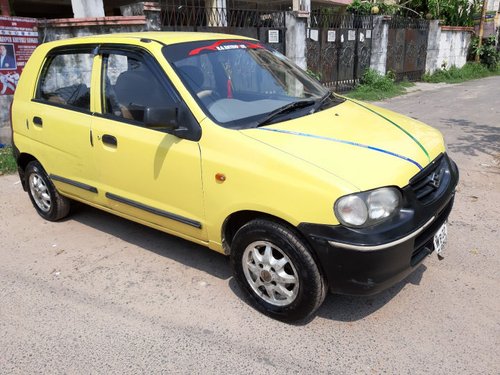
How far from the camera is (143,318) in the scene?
3041 mm

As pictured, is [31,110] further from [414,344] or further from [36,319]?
[414,344]

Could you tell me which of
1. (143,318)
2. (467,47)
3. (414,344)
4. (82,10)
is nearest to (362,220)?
(414,344)

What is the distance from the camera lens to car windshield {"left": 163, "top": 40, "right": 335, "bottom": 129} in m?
3.08

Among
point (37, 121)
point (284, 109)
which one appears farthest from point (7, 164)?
point (284, 109)

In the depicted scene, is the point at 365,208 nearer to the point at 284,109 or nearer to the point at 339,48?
the point at 284,109

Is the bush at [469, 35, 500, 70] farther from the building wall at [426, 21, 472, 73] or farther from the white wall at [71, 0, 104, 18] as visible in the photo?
the white wall at [71, 0, 104, 18]

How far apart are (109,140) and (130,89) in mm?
428

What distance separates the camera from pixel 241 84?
3400 mm

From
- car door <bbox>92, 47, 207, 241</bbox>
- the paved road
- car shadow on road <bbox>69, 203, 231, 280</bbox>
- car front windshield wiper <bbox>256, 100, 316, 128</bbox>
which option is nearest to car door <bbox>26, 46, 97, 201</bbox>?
car door <bbox>92, 47, 207, 241</bbox>

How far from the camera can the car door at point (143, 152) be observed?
3.06 m

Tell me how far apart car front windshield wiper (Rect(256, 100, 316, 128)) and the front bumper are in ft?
2.74

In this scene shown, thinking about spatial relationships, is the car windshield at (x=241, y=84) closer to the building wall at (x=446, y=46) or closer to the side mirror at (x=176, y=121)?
the side mirror at (x=176, y=121)

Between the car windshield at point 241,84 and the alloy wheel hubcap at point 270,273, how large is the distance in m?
0.83

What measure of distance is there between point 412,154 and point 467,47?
59.2ft
